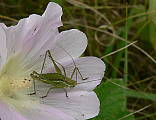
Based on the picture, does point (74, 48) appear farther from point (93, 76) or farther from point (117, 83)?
point (117, 83)

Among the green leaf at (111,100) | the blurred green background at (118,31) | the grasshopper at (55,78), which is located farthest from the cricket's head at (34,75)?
the blurred green background at (118,31)

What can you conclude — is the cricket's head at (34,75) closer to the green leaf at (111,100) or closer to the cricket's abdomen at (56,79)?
the cricket's abdomen at (56,79)

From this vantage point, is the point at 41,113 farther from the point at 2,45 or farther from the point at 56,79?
the point at 2,45

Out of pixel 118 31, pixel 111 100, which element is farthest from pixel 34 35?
pixel 118 31

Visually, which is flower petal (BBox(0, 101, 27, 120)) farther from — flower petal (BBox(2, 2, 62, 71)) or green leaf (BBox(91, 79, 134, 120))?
green leaf (BBox(91, 79, 134, 120))

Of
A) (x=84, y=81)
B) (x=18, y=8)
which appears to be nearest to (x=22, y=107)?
(x=84, y=81)
